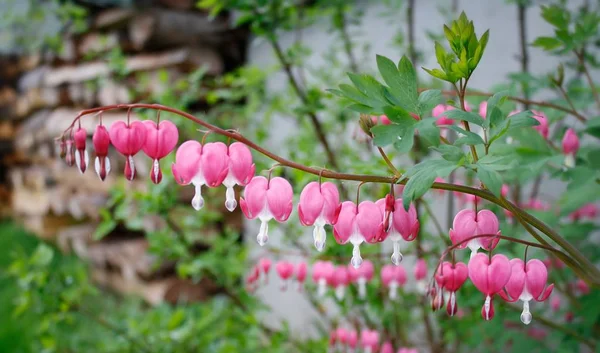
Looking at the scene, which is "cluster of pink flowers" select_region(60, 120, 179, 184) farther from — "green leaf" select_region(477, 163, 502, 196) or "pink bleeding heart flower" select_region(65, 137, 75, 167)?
"green leaf" select_region(477, 163, 502, 196)

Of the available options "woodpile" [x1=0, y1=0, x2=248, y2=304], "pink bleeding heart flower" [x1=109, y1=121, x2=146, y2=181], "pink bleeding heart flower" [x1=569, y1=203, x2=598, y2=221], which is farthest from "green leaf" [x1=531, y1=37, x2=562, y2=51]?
"woodpile" [x1=0, y1=0, x2=248, y2=304]

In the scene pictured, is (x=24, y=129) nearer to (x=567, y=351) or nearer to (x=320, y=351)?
(x=320, y=351)

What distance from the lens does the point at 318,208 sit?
2.02 feet

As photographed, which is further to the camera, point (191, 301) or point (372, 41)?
point (191, 301)

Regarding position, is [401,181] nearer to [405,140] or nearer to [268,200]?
[405,140]

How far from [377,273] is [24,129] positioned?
368cm

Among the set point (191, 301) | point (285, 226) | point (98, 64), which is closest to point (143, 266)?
point (191, 301)

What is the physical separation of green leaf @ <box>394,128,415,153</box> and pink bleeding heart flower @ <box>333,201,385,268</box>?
10 cm

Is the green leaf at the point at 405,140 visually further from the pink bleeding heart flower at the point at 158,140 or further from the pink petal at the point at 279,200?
the pink bleeding heart flower at the point at 158,140

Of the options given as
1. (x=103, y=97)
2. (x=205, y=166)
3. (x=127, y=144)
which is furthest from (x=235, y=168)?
(x=103, y=97)

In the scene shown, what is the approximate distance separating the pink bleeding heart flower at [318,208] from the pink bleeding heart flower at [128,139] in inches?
8.2

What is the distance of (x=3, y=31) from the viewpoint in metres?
3.93

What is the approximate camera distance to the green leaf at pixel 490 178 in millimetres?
481

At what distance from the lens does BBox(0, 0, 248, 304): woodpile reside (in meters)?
2.47
